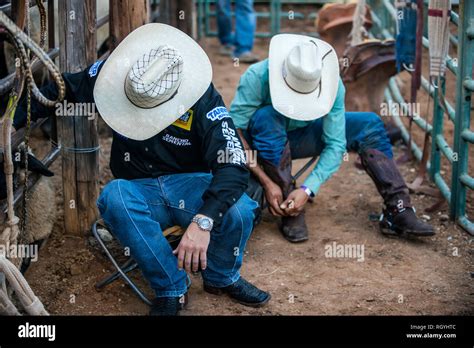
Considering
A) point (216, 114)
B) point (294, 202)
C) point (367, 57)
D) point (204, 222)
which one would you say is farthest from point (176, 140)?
point (367, 57)

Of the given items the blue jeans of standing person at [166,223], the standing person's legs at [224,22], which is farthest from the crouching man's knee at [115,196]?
the standing person's legs at [224,22]

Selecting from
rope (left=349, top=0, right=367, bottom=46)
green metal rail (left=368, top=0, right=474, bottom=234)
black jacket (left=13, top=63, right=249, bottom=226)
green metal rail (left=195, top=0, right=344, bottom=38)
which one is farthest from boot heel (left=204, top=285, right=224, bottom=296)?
green metal rail (left=195, top=0, right=344, bottom=38)

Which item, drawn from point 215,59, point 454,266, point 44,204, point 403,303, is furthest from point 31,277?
point 215,59

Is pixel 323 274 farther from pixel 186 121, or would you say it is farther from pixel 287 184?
pixel 186 121

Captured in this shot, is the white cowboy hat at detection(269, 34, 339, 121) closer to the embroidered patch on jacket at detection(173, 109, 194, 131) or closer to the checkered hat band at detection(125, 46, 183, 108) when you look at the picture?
the embroidered patch on jacket at detection(173, 109, 194, 131)

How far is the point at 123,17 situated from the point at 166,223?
123 cm

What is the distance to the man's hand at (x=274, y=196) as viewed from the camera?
15.5 ft

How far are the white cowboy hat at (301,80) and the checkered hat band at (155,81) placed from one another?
95 centimetres

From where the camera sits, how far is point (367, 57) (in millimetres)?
6047

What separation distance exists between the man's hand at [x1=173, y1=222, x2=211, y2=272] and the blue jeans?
1.27m

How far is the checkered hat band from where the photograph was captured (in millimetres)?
3574

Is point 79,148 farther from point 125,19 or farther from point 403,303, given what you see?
point 403,303

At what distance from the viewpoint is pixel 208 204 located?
3607mm
